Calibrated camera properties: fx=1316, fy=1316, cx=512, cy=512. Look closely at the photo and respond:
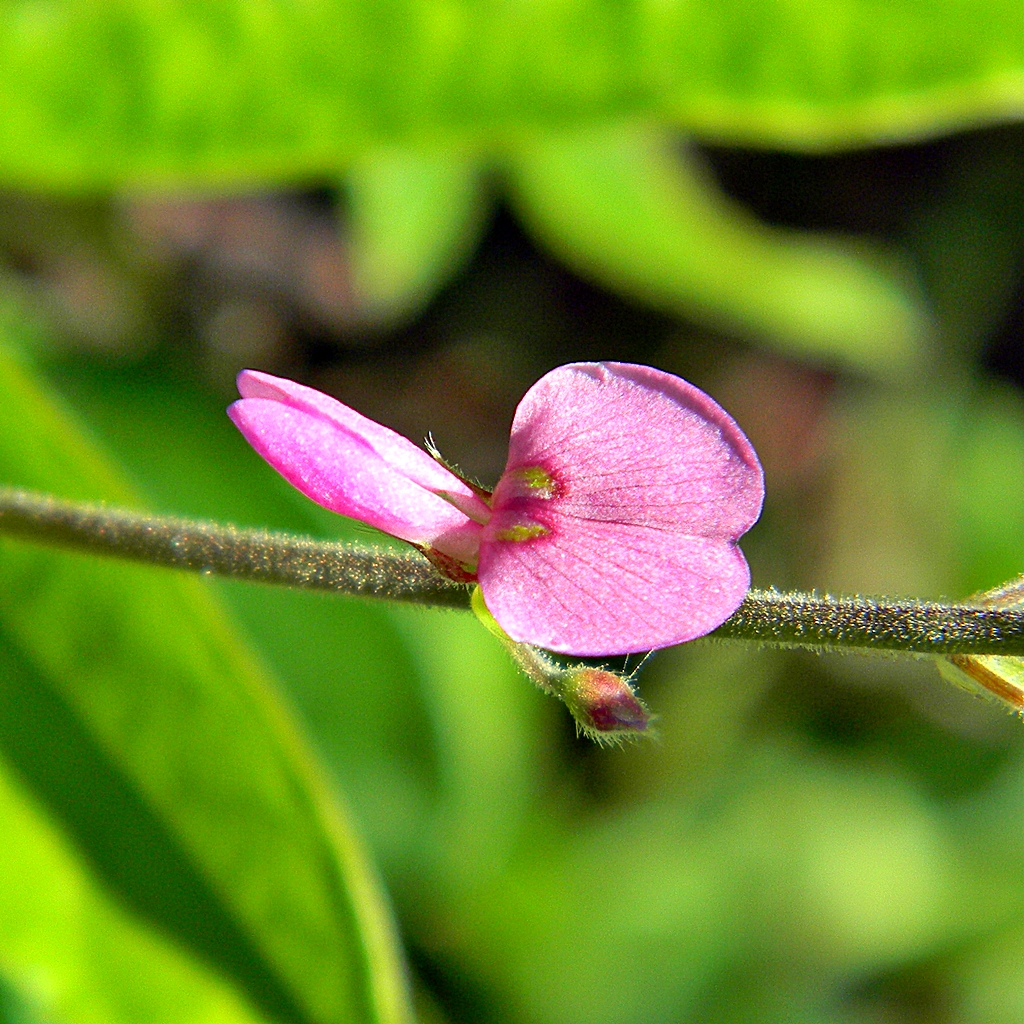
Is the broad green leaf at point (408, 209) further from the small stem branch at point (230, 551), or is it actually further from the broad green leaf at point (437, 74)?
the small stem branch at point (230, 551)

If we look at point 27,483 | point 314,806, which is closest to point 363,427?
point 314,806

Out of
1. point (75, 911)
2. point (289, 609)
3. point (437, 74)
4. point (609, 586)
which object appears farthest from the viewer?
point (289, 609)

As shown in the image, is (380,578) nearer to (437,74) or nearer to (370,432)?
(370,432)

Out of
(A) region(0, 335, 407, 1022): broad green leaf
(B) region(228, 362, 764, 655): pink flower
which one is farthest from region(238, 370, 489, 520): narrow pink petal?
(A) region(0, 335, 407, 1022): broad green leaf

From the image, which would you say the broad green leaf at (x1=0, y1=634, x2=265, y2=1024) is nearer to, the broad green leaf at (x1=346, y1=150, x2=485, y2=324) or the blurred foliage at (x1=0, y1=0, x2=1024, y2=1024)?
the blurred foliage at (x1=0, y1=0, x2=1024, y2=1024)

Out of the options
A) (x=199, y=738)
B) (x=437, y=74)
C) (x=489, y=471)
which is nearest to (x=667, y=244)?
(x=489, y=471)

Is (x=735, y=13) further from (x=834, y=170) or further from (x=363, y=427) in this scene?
(x=834, y=170)
